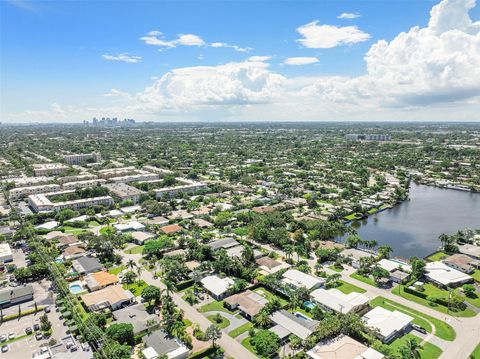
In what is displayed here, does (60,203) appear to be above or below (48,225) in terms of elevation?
above

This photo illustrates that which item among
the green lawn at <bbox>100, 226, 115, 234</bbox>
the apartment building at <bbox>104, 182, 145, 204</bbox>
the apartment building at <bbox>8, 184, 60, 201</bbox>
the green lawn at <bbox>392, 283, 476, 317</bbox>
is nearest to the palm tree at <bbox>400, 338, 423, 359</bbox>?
the green lawn at <bbox>392, 283, 476, 317</bbox>

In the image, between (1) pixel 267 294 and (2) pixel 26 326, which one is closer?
(2) pixel 26 326

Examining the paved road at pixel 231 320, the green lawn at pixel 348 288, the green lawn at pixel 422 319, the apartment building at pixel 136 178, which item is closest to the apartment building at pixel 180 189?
the apartment building at pixel 136 178

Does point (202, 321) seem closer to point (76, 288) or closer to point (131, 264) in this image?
point (131, 264)

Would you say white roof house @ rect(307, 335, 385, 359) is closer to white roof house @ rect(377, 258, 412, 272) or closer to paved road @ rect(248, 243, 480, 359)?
paved road @ rect(248, 243, 480, 359)

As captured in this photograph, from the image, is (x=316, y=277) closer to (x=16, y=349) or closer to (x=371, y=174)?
(x=16, y=349)

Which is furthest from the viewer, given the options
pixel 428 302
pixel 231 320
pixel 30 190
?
pixel 30 190

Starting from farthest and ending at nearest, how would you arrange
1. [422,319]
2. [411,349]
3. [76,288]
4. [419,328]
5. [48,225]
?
[48,225] → [76,288] → [422,319] → [419,328] → [411,349]

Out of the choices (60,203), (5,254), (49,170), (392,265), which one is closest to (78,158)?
(49,170)
